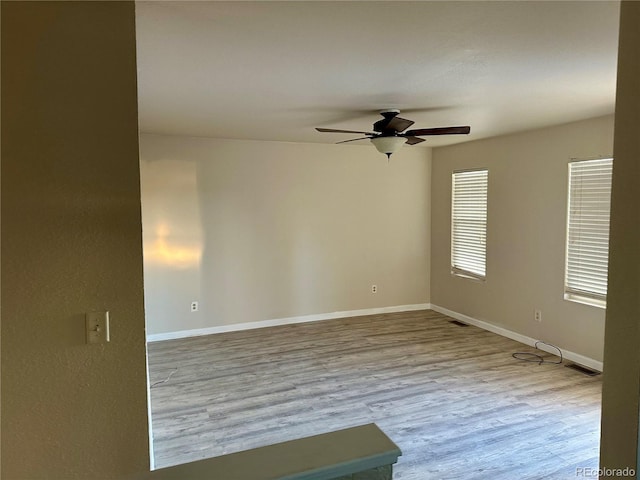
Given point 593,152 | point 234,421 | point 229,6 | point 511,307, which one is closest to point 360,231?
point 511,307

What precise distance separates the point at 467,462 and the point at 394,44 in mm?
2494

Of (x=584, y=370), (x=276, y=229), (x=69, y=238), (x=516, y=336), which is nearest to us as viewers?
(x=69, y=238)

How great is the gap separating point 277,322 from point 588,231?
371 centimetres

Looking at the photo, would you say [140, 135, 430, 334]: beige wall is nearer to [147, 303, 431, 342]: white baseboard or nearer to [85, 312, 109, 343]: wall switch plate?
[147, 303, 431, 342]: white baseboard

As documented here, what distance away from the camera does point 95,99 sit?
5.16 ft

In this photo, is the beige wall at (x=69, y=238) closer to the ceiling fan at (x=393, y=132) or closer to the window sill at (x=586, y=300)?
the ceiling fan at (x=393, y=132)

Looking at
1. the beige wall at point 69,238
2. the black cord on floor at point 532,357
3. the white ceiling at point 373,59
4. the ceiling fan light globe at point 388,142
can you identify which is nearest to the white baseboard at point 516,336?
the black cord on floor at point 532,357

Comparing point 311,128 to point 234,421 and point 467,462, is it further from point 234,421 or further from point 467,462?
point 467,462

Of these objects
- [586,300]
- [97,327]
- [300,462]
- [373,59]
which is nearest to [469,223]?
[586,300]

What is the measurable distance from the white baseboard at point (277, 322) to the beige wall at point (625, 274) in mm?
4796

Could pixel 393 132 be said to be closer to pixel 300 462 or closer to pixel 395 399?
pixel 395 399

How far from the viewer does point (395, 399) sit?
3637mm

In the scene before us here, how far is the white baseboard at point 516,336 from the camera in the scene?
4.30 metres

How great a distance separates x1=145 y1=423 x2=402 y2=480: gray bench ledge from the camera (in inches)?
38.7
